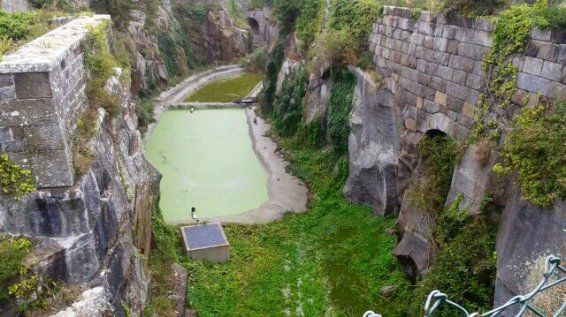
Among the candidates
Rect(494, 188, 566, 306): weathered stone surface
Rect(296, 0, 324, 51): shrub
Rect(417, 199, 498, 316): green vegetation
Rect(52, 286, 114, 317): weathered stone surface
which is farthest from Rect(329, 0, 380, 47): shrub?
Rect(52, 286, 114, 317): weathered stone surface

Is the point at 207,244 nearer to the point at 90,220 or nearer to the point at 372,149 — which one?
the point at 90,220

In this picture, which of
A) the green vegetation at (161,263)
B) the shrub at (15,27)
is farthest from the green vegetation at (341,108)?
the shrub at (15,27)

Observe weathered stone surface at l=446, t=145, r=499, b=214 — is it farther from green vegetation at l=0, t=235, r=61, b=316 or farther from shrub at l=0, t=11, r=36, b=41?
shrub at l=0, t=11, r=36, b=41

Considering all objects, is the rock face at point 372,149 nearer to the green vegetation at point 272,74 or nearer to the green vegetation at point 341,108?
the green vegetation at point 341,108

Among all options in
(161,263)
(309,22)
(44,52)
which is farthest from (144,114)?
(44,52)

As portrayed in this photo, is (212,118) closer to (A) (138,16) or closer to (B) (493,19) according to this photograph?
(A) (138,16)
